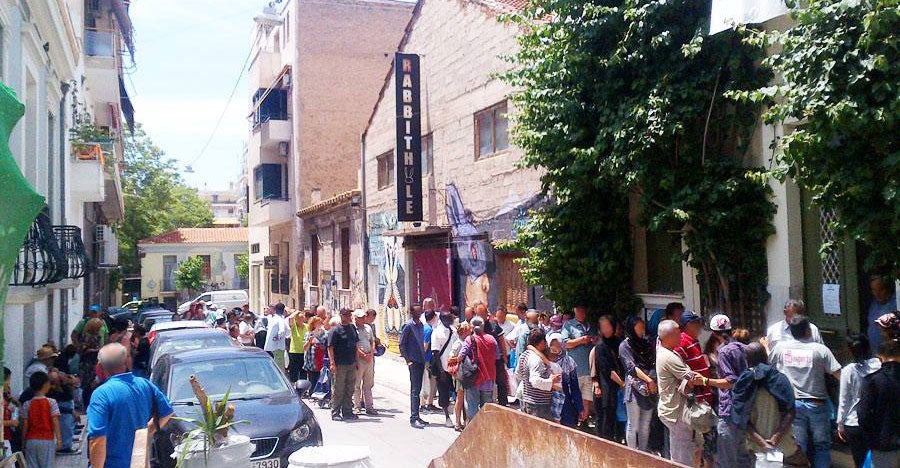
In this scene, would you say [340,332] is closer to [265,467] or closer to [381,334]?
[265,467]

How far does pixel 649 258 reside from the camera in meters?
12.0

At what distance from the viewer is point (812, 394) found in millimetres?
7297

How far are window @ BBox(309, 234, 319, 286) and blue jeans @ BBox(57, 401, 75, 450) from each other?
1734 cm

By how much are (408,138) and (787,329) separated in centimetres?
1182

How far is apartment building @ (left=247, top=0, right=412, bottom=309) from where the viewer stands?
28.8m

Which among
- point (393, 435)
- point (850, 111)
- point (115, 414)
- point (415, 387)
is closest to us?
point (115, 414)

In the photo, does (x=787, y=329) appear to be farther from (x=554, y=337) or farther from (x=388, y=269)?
(x=388, y=269)

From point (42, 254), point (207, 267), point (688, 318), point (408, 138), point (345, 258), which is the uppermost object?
point (408, 138)

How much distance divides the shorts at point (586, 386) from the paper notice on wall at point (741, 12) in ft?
14.6

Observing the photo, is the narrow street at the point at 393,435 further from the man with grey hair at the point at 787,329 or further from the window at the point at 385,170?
the window at the point at 385,170

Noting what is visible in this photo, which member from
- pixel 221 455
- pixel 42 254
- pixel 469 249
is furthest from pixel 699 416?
pixel 469 249

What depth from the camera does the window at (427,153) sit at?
727 inches

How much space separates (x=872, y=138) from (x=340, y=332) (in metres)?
8.13

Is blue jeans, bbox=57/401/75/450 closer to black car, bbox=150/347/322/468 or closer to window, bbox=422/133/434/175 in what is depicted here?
black car, bbox=150/347/322/468
